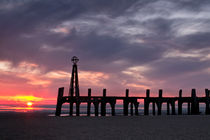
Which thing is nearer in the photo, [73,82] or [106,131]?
[106,131]

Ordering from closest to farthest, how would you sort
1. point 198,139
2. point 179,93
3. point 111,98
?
point 198,139 → point 111,98 → point 179,93

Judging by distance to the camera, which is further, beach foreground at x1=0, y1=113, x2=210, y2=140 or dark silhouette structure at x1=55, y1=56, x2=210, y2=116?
dark silhouette structure at x1=55, y1=56, x2=210, y2=116

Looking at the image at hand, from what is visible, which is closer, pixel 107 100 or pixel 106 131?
pixel 106 131

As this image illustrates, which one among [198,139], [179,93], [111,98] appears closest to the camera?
[198,139]

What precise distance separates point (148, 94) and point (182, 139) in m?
18.9

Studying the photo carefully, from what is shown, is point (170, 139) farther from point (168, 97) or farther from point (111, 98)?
point (168, 97)

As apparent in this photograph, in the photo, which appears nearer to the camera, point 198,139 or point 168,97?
point 198,139

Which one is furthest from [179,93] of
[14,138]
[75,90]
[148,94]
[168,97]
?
[14,138]

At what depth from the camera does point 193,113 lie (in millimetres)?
29828

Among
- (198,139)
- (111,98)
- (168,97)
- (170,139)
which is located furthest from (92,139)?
(168,97)

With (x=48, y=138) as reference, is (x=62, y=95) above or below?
above

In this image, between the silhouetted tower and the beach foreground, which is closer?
the beach foreground

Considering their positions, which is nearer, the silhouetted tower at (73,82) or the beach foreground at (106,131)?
the beach foreground at (106,131)

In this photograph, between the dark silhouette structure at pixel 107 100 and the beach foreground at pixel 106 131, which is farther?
the dark silhouette structure at pixel 107 100
